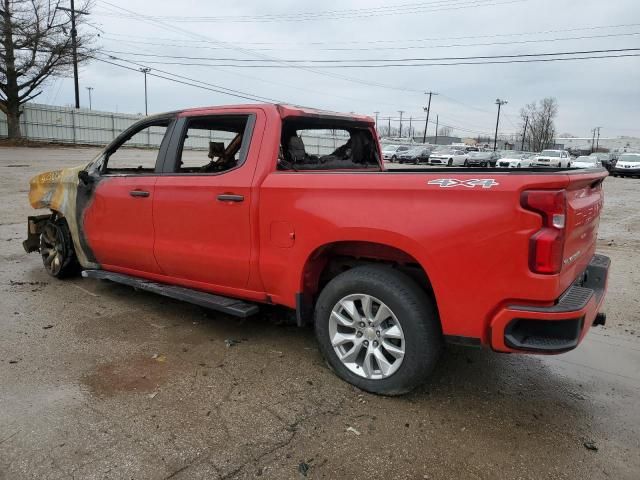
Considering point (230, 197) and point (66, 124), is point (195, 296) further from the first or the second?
point (66, 124)

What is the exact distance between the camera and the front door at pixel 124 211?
4438mm

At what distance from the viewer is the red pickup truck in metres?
2.69

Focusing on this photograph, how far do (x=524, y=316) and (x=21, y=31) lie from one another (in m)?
37.4

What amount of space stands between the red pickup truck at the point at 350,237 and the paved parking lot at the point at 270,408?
0.36 metres

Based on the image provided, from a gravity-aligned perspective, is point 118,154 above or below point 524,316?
above

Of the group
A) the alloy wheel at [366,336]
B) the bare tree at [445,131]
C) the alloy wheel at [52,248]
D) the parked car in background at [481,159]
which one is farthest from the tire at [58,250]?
the bare tree at [445,131]

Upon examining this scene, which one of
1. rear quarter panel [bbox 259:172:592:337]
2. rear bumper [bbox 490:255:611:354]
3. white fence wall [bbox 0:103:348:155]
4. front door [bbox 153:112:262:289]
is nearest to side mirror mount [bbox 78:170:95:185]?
front door [bbox 153:112:262:289]

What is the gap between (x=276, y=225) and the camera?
356 centimetres

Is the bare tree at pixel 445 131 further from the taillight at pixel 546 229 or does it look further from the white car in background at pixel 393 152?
the taillight at pixel 546 229

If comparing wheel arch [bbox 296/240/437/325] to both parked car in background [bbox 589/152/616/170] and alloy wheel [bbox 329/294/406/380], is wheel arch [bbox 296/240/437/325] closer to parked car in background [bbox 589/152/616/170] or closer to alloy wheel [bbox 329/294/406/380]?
alloy wheel [bbox 329/294/406/380]

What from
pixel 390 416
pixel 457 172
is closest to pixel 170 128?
pixel 457 172

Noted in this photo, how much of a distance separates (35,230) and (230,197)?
346cm

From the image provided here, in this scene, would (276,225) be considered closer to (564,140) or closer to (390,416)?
(390,416)

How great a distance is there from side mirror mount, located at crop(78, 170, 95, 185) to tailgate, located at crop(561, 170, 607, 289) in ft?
13.5
